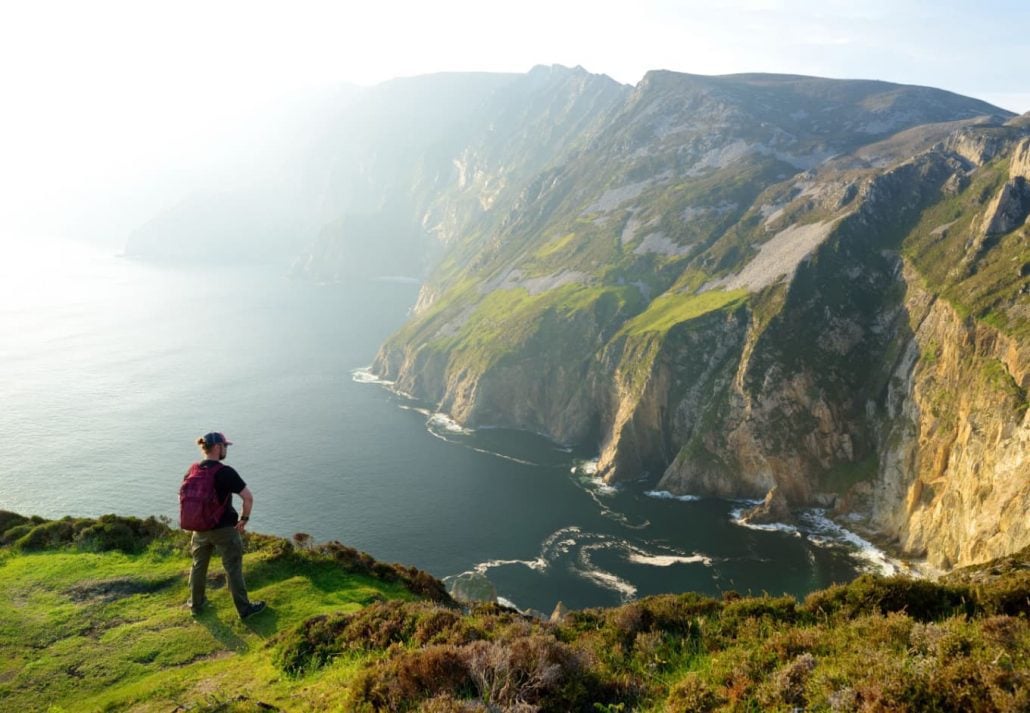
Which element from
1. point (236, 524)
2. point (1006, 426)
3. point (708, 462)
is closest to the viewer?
point (236, 524)

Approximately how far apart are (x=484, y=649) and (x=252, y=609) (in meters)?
9.11

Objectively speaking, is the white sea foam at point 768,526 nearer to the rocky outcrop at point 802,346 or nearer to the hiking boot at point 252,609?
the rocky outcrop at point 802,346

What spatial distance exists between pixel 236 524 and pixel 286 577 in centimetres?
630

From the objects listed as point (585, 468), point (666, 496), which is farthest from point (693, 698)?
point (585, 468)

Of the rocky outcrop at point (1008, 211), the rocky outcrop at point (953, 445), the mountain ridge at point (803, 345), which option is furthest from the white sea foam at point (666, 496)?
the rocky outcrop at point (1008, 211)

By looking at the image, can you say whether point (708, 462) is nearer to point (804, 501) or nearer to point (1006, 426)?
point (804, 501)

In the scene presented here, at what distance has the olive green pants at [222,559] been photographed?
1577 centimetres

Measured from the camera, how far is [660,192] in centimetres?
17862

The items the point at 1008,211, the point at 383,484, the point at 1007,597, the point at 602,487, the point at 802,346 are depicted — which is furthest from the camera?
the point at 383,484

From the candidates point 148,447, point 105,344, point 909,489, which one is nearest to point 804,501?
point 909,489

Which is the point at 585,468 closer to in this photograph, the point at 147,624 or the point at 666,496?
the point at 666,496

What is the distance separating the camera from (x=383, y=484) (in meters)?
97.2

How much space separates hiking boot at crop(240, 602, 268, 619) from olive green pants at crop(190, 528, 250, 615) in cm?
8

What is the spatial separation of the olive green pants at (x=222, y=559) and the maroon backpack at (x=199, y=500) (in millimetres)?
Result: 521
